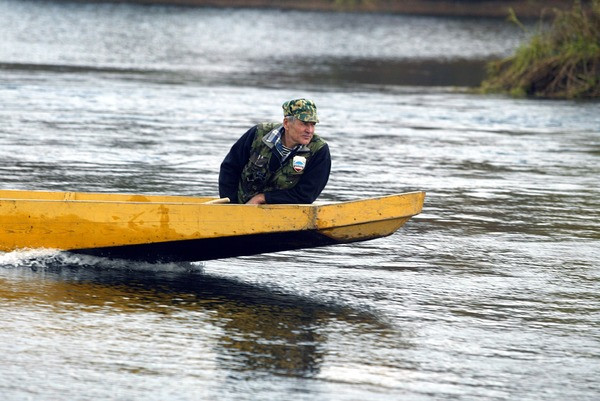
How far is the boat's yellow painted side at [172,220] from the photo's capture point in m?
9.66

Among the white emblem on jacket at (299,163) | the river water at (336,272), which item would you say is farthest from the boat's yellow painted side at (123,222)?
the white emblem on jacket at (299,163)

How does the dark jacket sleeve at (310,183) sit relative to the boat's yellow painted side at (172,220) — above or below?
above

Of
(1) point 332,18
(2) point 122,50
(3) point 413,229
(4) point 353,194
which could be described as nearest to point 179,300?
(3) point 413,229

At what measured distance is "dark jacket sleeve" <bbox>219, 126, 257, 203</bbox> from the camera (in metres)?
10.3

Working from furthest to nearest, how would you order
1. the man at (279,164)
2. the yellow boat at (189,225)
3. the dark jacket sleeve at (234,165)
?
1. the dark jacket sleeve at (234,165)
2. the man at (279,164)
3. the yellow boat at (189,225)

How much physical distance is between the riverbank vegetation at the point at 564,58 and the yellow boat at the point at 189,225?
68.3 ft

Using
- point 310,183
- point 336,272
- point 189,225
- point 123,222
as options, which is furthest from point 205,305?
point 336,272

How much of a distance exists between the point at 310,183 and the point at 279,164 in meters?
0.30

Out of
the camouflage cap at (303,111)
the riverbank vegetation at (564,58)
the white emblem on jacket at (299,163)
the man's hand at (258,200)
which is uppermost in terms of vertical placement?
the riverbank vegetation at (564,58)

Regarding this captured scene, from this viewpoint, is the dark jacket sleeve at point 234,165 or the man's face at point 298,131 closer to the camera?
the man's face at point 298,131

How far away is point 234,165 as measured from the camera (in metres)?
10.4

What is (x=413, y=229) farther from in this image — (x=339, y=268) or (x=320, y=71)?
(x=320, y=71)

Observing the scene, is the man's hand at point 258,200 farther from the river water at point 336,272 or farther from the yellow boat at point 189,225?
the river water at point 336,272

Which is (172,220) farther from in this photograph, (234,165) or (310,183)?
(310,183)
